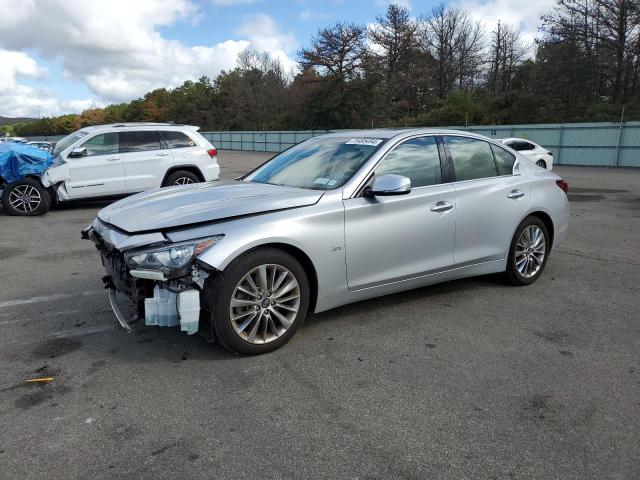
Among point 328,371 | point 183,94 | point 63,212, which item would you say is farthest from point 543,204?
point 183,94

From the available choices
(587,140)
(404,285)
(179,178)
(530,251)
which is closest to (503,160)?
(530,251)

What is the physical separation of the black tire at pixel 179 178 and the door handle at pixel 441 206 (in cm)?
782

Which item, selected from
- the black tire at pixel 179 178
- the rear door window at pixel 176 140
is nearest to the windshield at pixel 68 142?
the rear door window at pixel 176 140

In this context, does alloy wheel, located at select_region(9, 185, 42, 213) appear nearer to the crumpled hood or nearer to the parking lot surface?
the parking lot surface

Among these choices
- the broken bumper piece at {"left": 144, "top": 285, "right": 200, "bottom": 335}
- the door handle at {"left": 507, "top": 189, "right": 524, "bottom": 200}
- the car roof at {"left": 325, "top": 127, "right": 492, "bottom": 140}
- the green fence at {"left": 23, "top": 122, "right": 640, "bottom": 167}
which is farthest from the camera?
the green fence at {"left": 23, "top": 122, "right": 640, "bottom": 167}

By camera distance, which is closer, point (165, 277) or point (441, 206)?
point (165, 277)

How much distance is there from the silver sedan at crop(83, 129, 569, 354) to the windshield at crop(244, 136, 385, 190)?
16 millimetres

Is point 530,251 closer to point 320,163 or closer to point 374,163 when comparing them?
point 374,163

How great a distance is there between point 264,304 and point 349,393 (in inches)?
35.1

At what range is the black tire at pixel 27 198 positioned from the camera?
10.4 metres

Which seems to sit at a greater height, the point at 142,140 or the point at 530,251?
the point at 142,140

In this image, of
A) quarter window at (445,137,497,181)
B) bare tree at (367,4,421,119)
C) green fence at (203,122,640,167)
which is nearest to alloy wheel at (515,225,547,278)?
quarter window at (445,137,497,181)

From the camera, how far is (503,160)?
545cm

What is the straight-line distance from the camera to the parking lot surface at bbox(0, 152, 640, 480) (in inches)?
104
